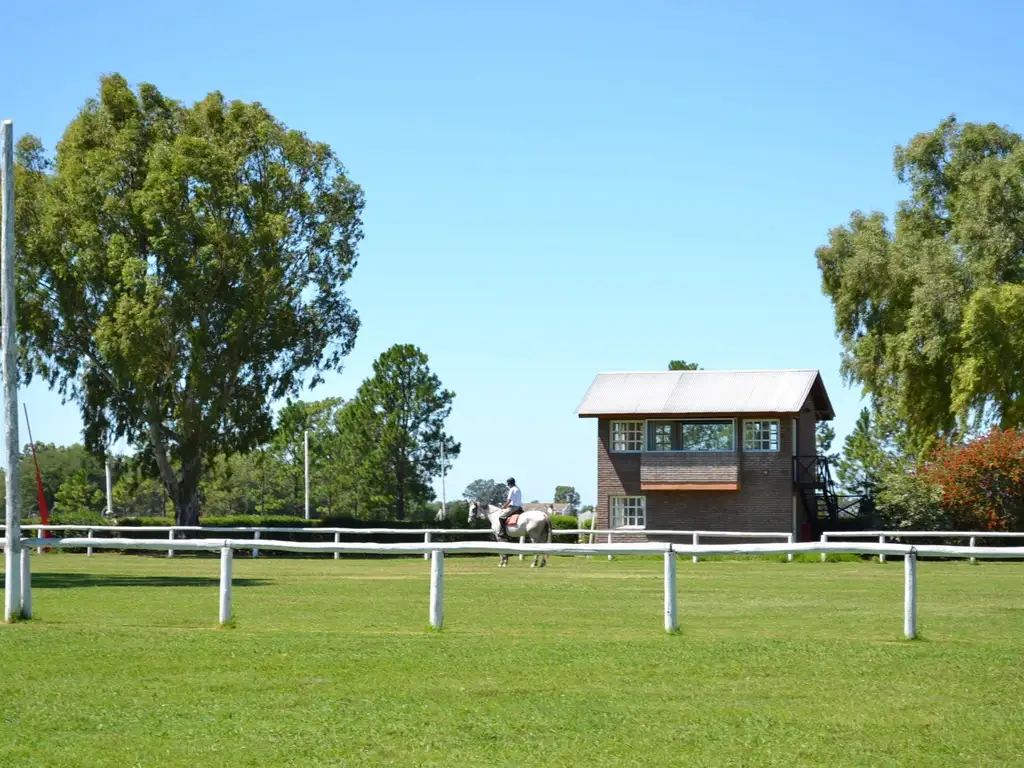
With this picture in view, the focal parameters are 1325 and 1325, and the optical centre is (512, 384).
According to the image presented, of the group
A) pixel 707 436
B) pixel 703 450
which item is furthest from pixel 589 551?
pixel 707 436

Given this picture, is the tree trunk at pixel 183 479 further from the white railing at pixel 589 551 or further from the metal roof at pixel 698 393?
the white railing at pixel 589 551

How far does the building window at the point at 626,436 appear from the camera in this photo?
166 ft

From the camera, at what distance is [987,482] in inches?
1726

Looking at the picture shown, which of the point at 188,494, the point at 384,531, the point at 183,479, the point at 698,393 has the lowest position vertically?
the point at 384,531

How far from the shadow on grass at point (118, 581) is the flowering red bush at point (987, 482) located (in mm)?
27367

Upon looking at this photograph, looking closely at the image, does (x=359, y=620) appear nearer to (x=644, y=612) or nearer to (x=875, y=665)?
(x=644, y=612)

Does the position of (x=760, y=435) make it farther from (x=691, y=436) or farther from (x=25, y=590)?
(x=25, y=590)

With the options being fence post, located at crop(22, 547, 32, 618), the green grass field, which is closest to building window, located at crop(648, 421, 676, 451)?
the green grass field

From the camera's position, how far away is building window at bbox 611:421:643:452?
1987 inches

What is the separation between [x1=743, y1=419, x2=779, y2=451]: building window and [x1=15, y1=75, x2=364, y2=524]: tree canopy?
53.1ft

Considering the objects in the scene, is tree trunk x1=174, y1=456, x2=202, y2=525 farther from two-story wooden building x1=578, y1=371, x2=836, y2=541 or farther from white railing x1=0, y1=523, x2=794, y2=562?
two-story wooden building x1=578, y1=371, x2=836, y2=541

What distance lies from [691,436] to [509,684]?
39.9 meters

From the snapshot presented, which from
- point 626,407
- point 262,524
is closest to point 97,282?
point 262,524

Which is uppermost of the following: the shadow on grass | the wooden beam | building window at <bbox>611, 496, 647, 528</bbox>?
the wooden beam
